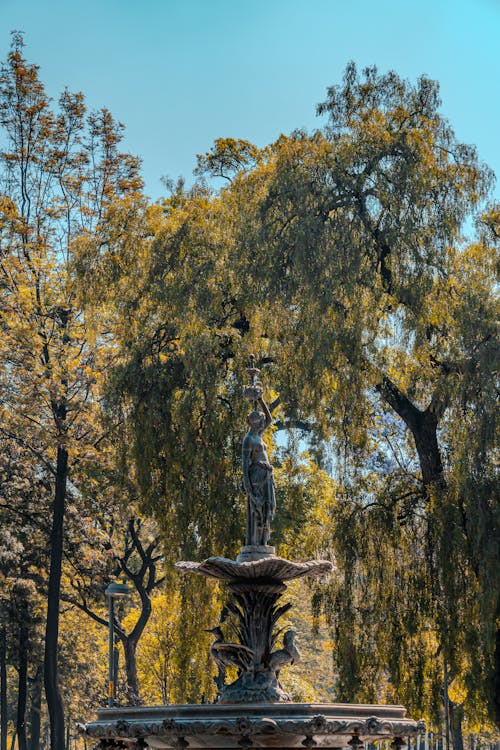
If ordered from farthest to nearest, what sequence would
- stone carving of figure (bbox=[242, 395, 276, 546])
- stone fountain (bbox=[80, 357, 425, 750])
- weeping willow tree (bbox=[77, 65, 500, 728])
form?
weeping willow tree (bbox=[77, 65, 500, 728]) → stone carving of figure (bbox=[242, 395, 276, 546]) → stone fountain (bbox=[80, 357, 425, 750])

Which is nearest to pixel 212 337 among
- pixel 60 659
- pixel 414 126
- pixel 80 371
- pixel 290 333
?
pixel 290 333

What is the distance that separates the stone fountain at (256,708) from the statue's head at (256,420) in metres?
0.01

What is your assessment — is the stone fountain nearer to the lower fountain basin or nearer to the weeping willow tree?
the lower fountain basin

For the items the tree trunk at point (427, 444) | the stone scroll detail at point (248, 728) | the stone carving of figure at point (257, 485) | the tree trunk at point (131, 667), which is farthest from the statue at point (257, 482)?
the tree trunk at point (131, 667)

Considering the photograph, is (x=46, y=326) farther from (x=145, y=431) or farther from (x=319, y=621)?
(x=319, y=621)

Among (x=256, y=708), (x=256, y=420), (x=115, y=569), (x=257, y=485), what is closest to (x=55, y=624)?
(x=115, y=569)

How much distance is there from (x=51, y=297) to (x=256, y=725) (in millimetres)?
23306

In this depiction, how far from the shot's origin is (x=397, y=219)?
879 inches

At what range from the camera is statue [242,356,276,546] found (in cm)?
1375

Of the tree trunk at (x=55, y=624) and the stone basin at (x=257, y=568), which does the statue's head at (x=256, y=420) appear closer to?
the stone basin at (x=257, y=568)

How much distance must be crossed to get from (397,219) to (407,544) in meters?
6.44

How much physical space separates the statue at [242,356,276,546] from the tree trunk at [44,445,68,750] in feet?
51.1

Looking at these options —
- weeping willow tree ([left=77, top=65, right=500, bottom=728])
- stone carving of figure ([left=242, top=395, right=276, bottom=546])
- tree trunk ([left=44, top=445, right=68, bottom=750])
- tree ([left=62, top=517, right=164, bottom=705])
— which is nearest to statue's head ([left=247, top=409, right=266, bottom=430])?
stone carving of figure ([left=242, top=395, right=276, bottom=546])

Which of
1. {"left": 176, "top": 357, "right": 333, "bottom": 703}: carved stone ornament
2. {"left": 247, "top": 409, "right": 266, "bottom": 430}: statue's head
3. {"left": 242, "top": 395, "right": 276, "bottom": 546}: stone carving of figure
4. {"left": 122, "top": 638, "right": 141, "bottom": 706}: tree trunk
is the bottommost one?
{"left": 122, "top": 638, "right": 141, "bottom": 706}: tree trunk
